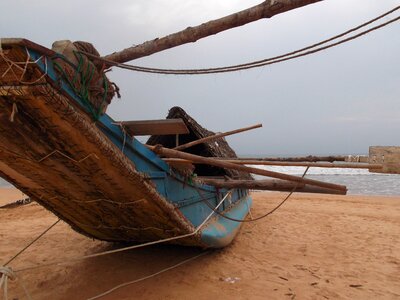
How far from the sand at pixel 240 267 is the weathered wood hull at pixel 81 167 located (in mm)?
437

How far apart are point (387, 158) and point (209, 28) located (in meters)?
2.32

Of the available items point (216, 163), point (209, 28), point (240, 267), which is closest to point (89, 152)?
point (216, 163)

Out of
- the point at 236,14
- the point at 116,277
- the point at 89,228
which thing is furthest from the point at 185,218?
the point at 236,14

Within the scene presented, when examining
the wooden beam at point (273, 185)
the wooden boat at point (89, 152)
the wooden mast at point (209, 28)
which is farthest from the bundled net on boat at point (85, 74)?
the wooden beam at point (273, 185)

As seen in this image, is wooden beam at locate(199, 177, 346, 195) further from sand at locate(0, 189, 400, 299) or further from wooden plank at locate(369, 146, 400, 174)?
sand at locate(0, 189, 400, 299)

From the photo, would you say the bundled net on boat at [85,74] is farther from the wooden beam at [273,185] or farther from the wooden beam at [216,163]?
the wooden beam at [273,185]

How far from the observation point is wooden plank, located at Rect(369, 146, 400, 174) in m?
3.31

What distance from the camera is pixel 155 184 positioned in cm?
355

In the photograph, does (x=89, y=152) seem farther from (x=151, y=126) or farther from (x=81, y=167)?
(x=151, y=126)

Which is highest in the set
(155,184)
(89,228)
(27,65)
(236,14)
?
(236,14)

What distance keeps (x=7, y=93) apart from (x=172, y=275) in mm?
3096

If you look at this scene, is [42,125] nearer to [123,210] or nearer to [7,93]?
[7,93]

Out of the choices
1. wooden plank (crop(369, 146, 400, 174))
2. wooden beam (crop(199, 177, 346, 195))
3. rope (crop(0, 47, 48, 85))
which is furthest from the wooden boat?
wooden plank (crop(369, 146, 400, 174))

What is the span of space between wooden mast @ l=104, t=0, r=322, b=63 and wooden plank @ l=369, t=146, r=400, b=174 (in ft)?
5.69
